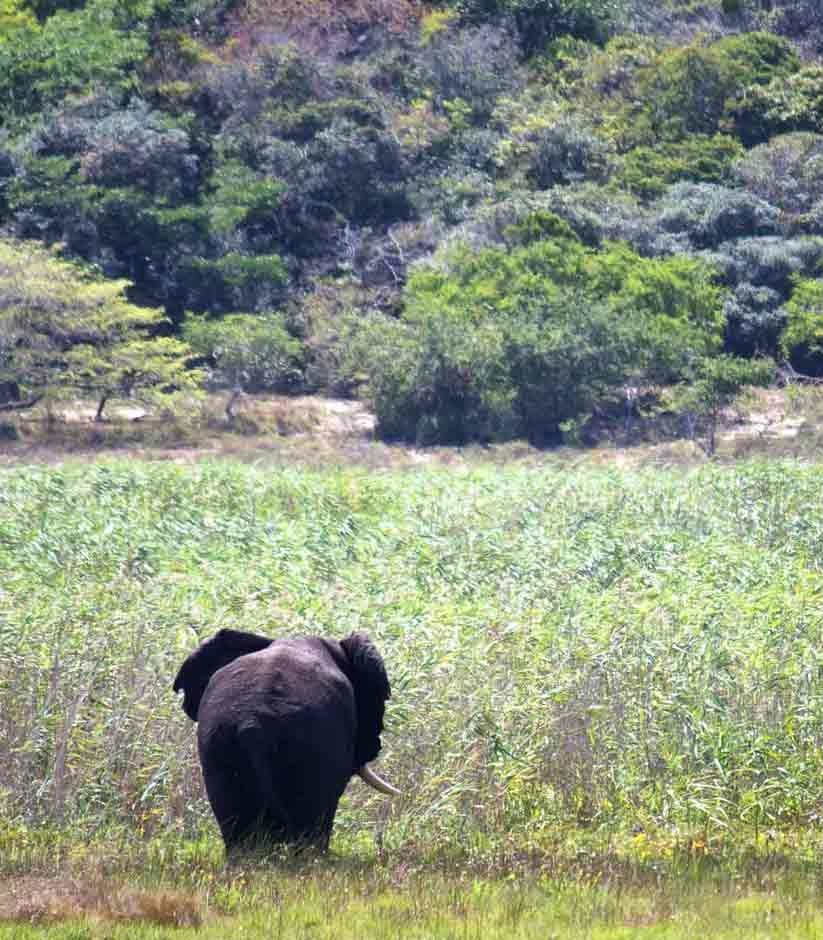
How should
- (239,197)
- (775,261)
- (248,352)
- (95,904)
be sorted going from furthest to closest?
(239,197) < (775,261) < (248,352) < (95,904)

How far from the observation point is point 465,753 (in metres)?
9.04

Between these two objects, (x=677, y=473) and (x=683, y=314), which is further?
(x=683, y=314)

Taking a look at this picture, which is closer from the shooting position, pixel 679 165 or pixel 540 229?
pixel 540 229

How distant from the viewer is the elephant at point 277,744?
7180mm

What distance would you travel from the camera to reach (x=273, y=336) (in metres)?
43.5

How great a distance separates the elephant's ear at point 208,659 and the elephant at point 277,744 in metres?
0.09

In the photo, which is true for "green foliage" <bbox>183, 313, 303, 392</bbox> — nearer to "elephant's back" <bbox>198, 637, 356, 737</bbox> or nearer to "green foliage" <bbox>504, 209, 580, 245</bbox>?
"green foliage" <bbox>504, 209, 580, 245</bbox>

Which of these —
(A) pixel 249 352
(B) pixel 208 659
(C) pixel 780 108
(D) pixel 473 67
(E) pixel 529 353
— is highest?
(B) pixel 208 659

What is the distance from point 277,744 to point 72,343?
34.4m

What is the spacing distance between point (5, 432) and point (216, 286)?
11456 millimetres

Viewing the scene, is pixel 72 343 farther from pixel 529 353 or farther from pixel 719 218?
pixel 719 218

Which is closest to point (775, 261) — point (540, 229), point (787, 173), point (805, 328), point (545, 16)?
point (805, 328)

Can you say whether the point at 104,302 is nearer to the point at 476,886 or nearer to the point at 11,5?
the point at 11,5

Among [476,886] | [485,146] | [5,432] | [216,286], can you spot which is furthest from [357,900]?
[485,146]
